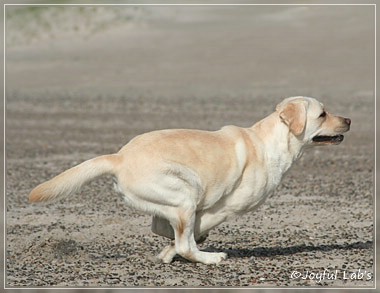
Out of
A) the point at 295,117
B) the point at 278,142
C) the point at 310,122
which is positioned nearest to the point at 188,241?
the point at 278,142

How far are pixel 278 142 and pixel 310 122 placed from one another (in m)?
0.39

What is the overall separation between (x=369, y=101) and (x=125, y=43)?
12359 millimetres

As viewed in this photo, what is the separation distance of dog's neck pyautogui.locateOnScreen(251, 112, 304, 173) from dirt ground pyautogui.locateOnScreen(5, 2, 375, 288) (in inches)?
39.6

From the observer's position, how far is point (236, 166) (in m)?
9.17

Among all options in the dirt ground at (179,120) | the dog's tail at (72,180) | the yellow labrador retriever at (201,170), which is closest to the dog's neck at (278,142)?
the yellow labrador retriever at (201,170)

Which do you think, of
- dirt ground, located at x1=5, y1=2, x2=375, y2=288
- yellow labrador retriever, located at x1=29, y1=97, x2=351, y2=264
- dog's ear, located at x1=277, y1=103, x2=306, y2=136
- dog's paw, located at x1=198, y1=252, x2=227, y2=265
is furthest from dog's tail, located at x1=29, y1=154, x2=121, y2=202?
dog's ear, located at x1=277, y1=103, x2=306, y2=136

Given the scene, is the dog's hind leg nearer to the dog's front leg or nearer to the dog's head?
the dog's front leg

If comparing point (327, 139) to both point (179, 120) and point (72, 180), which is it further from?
point (179, 120)

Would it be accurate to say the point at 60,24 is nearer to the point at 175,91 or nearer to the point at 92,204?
the point at 175,91

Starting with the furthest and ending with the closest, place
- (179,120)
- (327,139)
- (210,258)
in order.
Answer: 1. (179,120)
2. (327,139)
3. (210,258)

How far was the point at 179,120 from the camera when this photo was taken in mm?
22094

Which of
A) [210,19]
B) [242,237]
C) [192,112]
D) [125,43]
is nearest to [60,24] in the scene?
[125,43]

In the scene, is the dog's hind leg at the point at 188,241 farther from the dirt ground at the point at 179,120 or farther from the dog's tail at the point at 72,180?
the dog's tail at the point at 72,180

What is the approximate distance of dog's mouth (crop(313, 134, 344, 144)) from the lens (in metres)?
9.66
